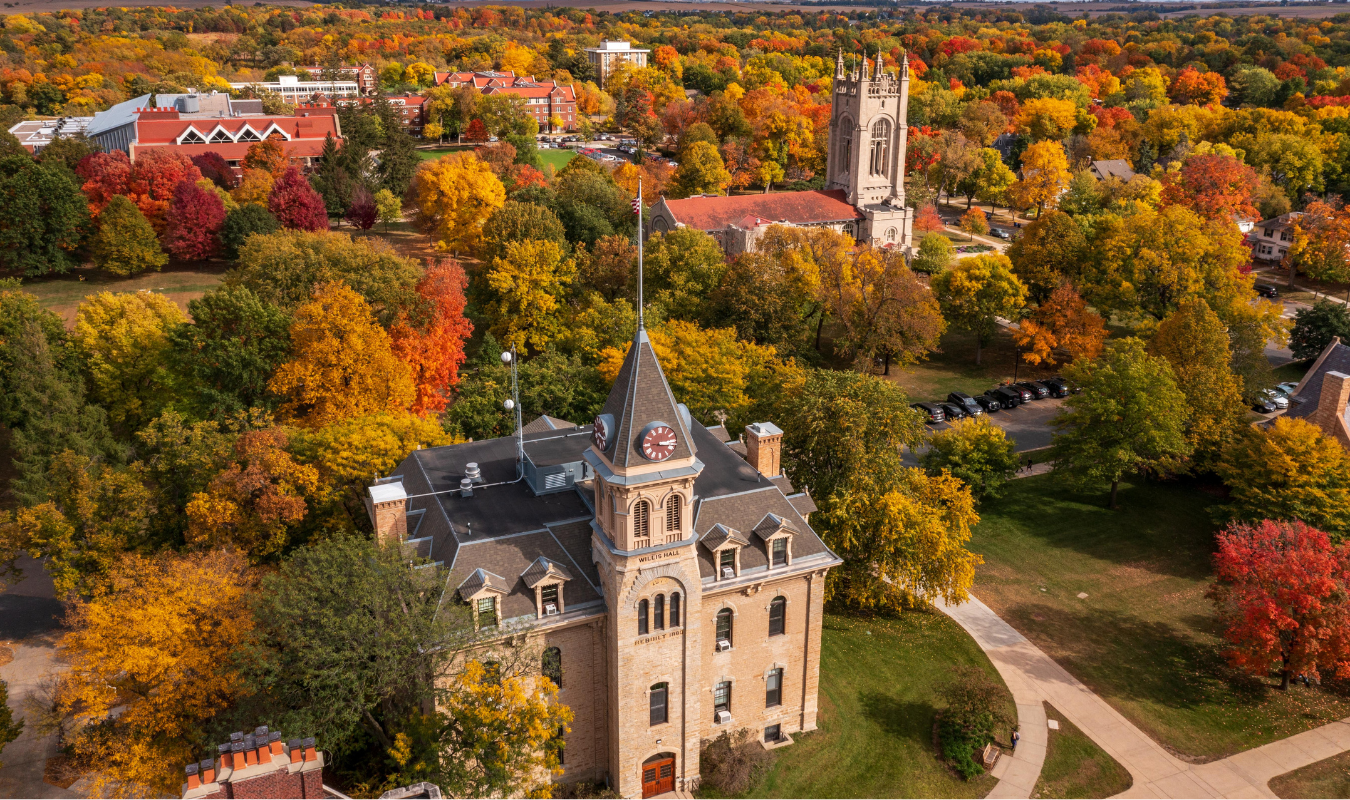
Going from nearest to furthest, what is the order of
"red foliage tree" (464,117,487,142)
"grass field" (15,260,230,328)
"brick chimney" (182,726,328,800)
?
"brick chimney" (182,726,328,800)
"grass field" (15,260,230,328)
"red foliage tree" (464,117,487,142)

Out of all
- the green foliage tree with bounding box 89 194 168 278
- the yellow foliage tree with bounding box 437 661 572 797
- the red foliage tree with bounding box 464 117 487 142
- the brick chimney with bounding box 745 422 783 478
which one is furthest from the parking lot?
the red foliage tree with bounding box 464 117 487 142

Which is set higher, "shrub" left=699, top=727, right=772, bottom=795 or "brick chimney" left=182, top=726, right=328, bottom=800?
"brick chimney" left=182, top=726, right=328, bottom=800

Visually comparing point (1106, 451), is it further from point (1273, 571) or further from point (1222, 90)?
point (1222, 90)

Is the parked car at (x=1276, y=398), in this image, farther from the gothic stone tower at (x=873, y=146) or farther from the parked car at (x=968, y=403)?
the gothic stone tower at (x=873, y=146)

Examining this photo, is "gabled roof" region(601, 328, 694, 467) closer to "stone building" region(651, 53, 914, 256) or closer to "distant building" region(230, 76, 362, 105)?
"stone building" region(651, 53, 914, 256)

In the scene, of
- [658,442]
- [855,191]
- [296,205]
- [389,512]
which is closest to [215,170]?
[296,205]

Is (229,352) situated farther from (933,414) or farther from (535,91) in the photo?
(535,91)
